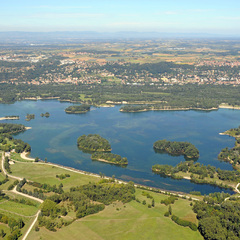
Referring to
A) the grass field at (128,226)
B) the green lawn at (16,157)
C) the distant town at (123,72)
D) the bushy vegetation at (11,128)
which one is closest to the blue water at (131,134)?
the bushy vegetation at (11,128)

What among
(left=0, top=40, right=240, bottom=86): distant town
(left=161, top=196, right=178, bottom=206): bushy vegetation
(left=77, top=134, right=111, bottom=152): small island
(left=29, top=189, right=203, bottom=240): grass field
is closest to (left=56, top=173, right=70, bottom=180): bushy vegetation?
(left=29, top=189, right=203, bottom=240): grass field

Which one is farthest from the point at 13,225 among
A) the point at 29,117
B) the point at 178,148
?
the point at 29,117

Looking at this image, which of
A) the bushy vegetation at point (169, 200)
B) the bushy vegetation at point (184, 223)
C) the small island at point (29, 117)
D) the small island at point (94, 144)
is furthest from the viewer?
the small island at point (29, 117)

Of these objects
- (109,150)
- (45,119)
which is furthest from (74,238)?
(45,119)

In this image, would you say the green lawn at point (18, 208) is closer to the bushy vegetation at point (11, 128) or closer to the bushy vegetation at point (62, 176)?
the bushy vegetation at point (62, 176)

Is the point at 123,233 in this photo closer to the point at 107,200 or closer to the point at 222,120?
the point at 107,200

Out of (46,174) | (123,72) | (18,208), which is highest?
(123,72)

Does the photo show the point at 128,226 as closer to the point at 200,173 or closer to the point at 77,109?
the point at 200,173
